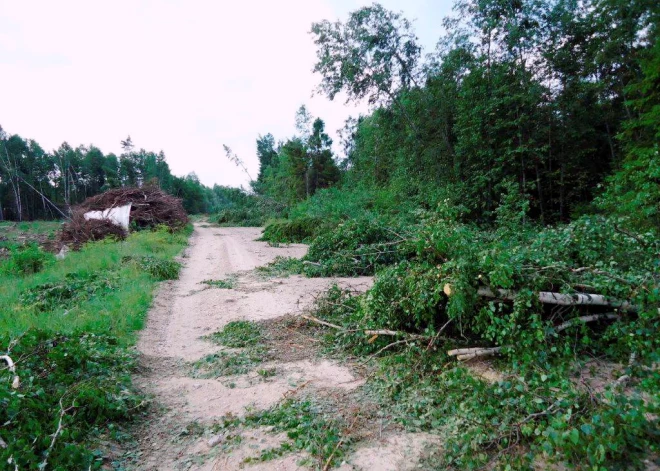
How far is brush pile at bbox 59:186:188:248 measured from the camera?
1758 cm

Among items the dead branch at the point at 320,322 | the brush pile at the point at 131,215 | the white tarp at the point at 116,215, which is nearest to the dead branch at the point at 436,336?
the dead branch at the point at 320,322

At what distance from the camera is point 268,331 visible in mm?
5680

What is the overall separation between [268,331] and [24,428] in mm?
3337

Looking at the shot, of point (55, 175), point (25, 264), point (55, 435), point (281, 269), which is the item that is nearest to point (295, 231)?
point (281, 269)

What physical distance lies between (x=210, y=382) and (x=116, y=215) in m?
18.9

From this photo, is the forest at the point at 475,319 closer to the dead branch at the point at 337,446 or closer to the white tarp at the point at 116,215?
the dead branch at the point at 337,446

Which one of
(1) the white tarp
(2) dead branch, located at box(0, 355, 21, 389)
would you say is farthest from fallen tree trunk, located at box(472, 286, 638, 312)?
(1) the white tarp

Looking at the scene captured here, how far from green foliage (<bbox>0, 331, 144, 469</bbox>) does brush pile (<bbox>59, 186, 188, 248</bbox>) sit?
15136 millimetres

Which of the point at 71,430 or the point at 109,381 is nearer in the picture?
the point at 71,430

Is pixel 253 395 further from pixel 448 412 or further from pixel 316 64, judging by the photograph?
pixel 316 64

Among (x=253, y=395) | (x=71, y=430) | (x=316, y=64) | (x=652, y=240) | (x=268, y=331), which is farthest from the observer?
(x=316, y=64)

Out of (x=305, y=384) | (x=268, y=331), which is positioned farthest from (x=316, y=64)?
(x=305, y=384)

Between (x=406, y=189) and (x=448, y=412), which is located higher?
(x=406, y=189)

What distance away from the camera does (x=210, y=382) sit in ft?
13.6
